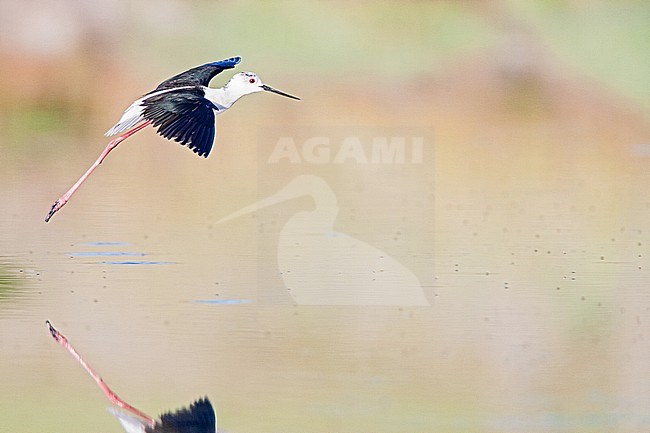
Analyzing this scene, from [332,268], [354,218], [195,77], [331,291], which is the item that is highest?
[195,77]

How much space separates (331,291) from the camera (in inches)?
276

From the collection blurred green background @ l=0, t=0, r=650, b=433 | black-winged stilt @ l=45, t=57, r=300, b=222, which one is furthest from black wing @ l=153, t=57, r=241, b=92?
blurred green background @ l=0, t=0, r=650, b=433

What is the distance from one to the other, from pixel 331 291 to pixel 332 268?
0.51 m

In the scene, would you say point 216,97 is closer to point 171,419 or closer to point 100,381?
point 100,381

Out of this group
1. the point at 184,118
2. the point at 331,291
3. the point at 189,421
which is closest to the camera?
the point at 189,421

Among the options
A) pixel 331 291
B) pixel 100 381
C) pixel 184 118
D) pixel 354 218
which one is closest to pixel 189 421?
pixel 100 381

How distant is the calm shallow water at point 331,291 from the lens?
209 inches

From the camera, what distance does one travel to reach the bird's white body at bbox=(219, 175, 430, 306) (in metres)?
6.89

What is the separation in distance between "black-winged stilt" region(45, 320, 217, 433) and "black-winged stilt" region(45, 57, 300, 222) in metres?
1.87

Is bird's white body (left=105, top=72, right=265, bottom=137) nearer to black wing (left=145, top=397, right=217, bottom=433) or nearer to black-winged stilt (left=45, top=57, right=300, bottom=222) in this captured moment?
black-winged stilt (left=45, top=57, right=300, bottom=222)

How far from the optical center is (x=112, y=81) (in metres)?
13.5

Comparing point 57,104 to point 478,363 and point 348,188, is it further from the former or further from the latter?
point 478,363

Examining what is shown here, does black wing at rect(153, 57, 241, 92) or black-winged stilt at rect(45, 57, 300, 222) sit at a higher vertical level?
black wing at rect(153, 57, 241, 92)

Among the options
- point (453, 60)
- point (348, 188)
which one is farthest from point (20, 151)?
point (453, 60)
